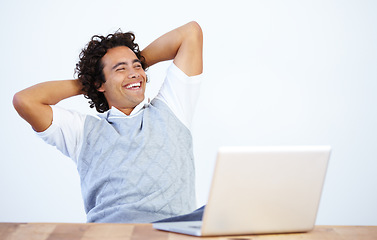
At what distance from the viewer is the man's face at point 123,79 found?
2.49 meters

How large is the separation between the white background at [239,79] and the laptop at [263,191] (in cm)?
256

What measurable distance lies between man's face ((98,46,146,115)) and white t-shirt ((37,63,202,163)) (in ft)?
0.19

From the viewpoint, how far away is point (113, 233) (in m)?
1.39

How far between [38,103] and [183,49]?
27.0 inches

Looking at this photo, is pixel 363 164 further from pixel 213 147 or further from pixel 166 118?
pixel 166 118

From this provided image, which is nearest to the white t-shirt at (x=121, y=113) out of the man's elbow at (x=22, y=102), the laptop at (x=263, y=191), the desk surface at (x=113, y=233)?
the man's elbow at (x=22, y=102)

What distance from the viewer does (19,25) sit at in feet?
13.1

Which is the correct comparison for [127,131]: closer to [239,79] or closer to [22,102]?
[22,102]

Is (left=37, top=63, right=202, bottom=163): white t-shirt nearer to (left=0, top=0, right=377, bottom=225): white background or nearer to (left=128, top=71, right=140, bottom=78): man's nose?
(left=128, top=71, right=140, bottom=78): man's nose

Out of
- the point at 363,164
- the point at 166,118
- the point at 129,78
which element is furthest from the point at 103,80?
the point at 363,164

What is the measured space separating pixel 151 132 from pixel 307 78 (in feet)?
6.65

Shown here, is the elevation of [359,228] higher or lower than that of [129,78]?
lower

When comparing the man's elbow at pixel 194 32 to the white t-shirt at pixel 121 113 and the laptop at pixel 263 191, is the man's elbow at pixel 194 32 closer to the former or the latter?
the white t-shirt at pixel 121 113

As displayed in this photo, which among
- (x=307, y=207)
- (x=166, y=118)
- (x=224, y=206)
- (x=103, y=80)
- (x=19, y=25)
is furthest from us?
(x=19, y=25)
